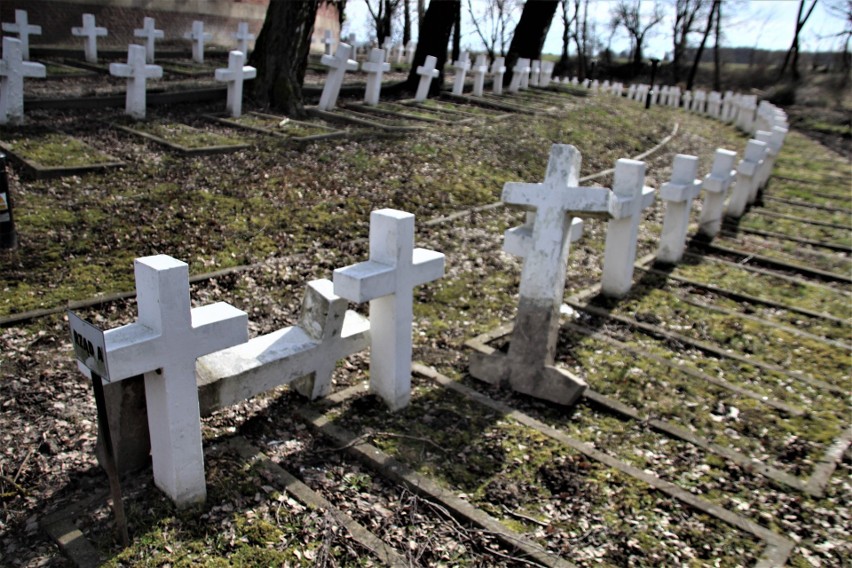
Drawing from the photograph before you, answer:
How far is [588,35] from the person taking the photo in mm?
55594

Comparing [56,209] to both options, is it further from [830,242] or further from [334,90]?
[830,242]

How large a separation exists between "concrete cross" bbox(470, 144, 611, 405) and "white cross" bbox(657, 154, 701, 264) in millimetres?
3002

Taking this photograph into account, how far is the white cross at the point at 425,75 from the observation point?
Answer: 1658 cm

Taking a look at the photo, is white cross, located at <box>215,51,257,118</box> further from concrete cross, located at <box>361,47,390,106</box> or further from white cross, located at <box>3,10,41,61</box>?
white cross, located at <box>3,10,41,61</box>

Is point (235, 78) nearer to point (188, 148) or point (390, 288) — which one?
point (188, 148)

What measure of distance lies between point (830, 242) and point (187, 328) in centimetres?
920

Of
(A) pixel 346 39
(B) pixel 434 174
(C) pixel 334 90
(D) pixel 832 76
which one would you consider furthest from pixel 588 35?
(B) pixel 434 174

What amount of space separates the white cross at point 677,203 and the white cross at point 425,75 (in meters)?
9.93

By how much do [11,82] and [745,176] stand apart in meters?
11.0

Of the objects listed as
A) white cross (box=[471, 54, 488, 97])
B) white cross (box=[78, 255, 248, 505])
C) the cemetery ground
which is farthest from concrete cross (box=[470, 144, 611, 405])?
white cross (box=[471, 54, 488, 97])

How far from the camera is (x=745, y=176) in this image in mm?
10156

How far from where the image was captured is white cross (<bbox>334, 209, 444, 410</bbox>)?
4.16m

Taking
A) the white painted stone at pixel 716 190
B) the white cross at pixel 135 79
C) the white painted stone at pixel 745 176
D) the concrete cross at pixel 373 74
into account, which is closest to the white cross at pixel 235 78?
the white cross at pixel 135 79

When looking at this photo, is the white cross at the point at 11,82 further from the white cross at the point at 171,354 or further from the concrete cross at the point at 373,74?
Answer: the white cross at the point at 171,354
